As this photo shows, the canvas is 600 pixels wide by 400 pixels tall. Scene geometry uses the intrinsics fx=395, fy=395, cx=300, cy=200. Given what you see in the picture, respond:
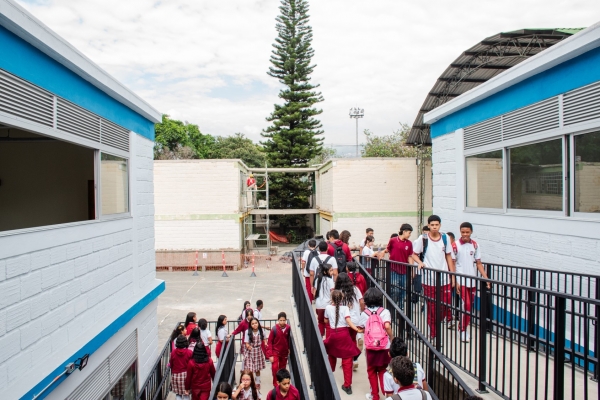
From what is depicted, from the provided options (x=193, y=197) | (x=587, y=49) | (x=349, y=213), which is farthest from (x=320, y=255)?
(x=193, y=197)

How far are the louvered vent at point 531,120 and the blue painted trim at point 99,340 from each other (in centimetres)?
666

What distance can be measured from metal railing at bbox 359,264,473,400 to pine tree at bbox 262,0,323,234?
85.2 feet

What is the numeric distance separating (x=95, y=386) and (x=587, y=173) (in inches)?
273

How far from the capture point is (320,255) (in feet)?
20.4

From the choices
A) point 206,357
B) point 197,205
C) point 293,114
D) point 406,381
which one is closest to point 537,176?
point 406,381

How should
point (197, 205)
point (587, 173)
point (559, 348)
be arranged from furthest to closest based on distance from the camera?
1. point (197, 205)
2. point (587, 173)
3. point (559, 348)

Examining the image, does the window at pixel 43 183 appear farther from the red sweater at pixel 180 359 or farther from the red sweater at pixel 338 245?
the red sweater at pixel 338 245

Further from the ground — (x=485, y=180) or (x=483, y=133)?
(x=483, y=133)

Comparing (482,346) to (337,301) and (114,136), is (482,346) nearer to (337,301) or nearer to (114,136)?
(337,301)

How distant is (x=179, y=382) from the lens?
21.2 ft

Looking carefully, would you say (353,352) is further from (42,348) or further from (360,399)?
(42,348)

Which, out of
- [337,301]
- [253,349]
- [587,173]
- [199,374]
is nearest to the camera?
[337,301]

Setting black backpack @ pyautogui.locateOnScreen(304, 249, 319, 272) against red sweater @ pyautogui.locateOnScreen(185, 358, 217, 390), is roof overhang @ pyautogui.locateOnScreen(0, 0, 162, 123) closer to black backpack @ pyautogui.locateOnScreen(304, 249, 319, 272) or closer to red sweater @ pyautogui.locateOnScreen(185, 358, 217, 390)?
black backpack @ pyautogui.locateOnScreen(304, 249, 319, 272)

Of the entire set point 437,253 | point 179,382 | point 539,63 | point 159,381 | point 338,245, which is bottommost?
point 159,381
